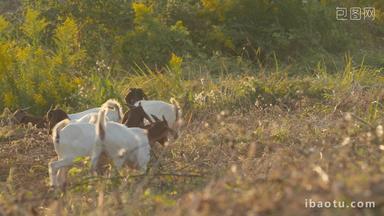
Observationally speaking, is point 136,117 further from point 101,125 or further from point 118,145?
point 101,125

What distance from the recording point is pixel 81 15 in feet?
34.1

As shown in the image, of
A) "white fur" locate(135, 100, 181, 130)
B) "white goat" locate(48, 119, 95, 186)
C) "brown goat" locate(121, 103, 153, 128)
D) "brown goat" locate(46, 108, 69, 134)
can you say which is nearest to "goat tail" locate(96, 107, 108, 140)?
"white goat" locate(48, 119, 95, 186)

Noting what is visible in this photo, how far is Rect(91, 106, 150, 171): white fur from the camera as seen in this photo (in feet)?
16.2

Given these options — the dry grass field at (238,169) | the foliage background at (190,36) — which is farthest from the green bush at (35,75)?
the dry grass field at (238,169)

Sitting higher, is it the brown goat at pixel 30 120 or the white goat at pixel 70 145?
the white goat at pixel 70 145

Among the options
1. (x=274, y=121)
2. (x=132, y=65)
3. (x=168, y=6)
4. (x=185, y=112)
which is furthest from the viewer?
(x=168, y=6)

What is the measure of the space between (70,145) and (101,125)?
37cm

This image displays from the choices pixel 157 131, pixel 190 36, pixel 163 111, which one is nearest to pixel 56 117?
pixel 163 111

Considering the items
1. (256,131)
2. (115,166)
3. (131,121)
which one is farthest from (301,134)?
(115,166)

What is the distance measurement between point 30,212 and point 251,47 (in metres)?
7.97

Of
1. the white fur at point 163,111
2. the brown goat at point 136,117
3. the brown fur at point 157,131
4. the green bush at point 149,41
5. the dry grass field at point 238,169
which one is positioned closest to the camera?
the dry grass field at point 238,169

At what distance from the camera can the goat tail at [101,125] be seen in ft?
15.9

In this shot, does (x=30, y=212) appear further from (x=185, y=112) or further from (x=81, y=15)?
(x=81, y=15)

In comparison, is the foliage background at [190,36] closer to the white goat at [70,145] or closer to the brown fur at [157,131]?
the brown fur at [157,131]
